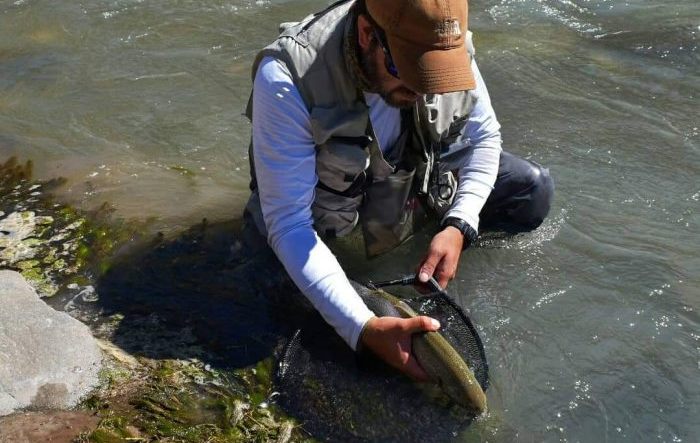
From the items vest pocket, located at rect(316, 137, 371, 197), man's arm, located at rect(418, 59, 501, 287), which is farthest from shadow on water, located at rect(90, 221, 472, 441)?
man's arm, located at rect(418, 59, 501, 287)

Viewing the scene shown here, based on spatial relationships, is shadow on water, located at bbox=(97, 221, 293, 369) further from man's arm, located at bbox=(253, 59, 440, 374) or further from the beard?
the beard

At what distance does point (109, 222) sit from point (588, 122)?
3.67 meters

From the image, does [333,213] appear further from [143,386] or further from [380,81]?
[143,386]

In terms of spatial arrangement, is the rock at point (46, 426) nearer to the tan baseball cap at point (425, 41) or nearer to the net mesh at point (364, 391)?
the net mesh at point (364, 391)

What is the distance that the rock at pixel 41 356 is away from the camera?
12.4 feet

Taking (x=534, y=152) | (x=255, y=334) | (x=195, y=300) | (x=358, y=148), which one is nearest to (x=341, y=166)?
(x=358, y=148)

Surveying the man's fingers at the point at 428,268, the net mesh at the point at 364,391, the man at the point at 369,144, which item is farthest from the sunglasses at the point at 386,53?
the net mesh at the point at 364,391

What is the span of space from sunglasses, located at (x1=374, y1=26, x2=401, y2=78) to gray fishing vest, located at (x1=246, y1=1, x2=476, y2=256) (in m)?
0.30

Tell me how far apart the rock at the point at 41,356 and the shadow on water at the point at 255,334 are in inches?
11.2

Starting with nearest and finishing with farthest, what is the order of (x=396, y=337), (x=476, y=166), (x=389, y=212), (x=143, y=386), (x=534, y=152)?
(x=396, y=337)
(x=143, y=386)
(x=389, y=212)
(x=476, y=166)
(x=534, y=152)

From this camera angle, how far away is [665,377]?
14.1 ft

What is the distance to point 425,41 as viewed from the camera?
3.39 m

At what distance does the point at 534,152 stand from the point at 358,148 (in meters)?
2.50

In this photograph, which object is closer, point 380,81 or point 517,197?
point 380,81
